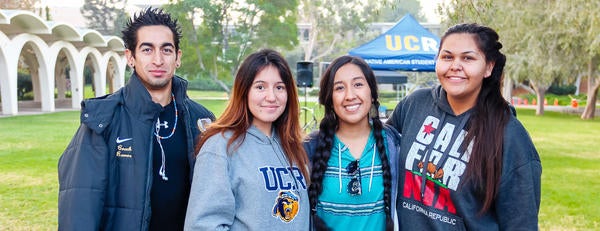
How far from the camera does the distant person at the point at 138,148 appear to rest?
223 centimetres

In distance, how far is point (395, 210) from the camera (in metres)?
2.44

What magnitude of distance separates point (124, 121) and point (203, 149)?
0.53 metres

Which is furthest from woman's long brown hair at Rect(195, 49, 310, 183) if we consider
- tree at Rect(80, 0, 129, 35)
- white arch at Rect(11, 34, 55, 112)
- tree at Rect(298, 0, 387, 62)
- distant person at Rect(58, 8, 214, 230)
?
tree at Rect(80, 0, 129, 35)

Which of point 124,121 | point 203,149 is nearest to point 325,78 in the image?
point 203,149

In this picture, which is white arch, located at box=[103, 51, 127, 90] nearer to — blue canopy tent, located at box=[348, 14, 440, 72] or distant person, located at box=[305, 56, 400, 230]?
blue canopy tent, located at box=[348, 14, 440, 72]

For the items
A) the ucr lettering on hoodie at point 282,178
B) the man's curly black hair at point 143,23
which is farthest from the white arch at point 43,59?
the ucr lettering on hoodie at point 282,178

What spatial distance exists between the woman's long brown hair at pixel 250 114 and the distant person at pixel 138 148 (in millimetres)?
319

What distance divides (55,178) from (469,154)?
7015 mm

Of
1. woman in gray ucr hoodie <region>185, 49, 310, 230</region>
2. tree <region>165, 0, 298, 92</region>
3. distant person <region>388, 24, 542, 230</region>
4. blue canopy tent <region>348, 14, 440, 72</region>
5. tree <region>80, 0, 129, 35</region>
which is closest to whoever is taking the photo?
woman in gray ucr hoodie <region>185, 49, 310, 230</region>

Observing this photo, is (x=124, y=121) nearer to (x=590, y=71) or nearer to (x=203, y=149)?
(x=203, y=149)

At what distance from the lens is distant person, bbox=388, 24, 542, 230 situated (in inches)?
81.9

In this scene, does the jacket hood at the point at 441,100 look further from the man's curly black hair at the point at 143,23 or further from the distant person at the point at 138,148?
the man's curly black hair at the point at 143,23

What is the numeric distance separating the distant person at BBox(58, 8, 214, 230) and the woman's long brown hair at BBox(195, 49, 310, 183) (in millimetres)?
319

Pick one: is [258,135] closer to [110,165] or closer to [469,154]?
[110,165]
